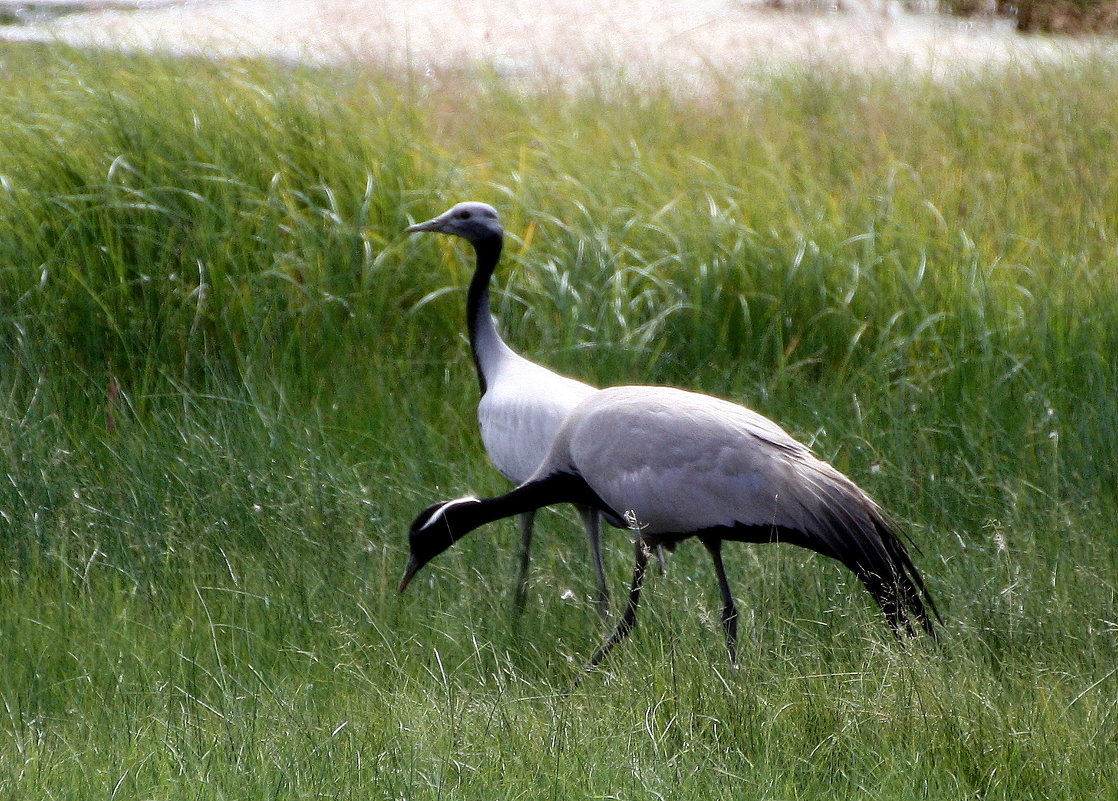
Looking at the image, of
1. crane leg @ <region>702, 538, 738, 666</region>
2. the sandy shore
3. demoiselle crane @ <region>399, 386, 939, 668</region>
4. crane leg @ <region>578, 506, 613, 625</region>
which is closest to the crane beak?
demoiselle crane @ <region>399, 386, 939, 668</region>

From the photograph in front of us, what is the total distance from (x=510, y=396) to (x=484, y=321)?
0.47m

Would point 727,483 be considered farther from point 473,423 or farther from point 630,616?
point 473,423

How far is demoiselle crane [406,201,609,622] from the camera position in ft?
14.0

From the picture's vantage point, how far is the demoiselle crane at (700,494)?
3.64 meters

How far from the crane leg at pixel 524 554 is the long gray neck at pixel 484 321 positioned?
22.2 inches

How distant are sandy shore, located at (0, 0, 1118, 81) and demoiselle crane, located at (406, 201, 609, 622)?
7.96 feet

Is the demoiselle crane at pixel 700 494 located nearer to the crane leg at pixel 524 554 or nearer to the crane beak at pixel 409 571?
the crane beak at pixel 409 571

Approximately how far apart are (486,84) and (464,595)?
4.67 m

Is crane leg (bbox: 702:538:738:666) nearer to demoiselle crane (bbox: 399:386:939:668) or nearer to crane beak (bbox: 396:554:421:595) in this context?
demoiselle crane (bbox: 399:386:939:668)

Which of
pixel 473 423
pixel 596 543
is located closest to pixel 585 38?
pixel 473 423

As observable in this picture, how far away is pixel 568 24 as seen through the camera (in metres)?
9.83

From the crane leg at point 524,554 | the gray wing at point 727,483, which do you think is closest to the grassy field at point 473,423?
the crane leg at point 524,554

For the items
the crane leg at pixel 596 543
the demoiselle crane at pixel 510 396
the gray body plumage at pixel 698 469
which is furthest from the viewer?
the demoiselle crane at pixel 510 396

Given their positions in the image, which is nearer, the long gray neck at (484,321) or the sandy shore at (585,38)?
the long gray neck at (484,321)
